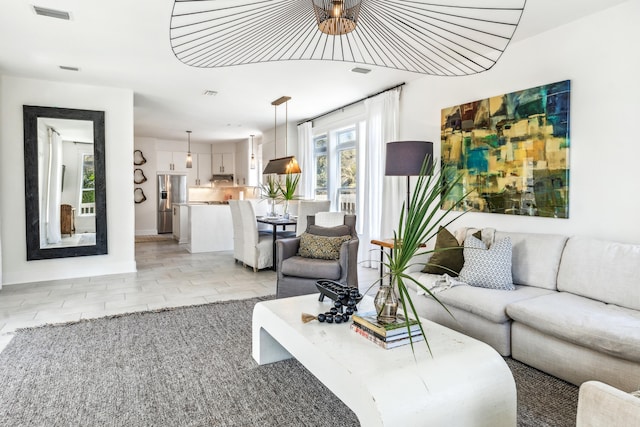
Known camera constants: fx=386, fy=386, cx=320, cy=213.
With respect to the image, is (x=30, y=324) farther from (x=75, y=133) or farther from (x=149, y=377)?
(x=75, y=133)

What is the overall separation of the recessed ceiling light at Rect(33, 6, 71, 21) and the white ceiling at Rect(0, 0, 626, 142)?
49 millimetres

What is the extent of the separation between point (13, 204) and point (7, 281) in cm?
97

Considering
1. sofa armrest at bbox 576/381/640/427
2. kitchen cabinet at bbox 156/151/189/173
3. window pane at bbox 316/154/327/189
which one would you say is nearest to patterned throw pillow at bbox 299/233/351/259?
sofa armrest at bbox 576/381/640/427

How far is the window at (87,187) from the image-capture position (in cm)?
524

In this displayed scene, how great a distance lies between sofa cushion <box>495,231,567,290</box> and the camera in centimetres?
297

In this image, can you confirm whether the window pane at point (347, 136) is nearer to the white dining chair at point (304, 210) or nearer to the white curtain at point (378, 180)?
the white curtain at point (378, 180)

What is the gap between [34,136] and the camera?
4922mm

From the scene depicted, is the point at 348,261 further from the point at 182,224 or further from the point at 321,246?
the point at 182,224

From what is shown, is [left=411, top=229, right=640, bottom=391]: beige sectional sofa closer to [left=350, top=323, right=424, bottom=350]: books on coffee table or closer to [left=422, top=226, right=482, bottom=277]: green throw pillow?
[left=422, top=226, right=482, bottom=277]: green throw pillow

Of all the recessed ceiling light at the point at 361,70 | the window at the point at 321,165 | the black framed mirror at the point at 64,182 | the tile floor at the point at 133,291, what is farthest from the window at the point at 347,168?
the black framed mirror at the point at 64,182

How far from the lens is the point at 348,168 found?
6.71m

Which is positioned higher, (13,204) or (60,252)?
(13,204)

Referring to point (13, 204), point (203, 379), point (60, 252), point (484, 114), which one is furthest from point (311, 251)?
point (13, 204)

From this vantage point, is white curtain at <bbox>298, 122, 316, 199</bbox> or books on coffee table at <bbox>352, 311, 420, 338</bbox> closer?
books on coffee table at <bbox>352, 311, 420, 338</bbox>
